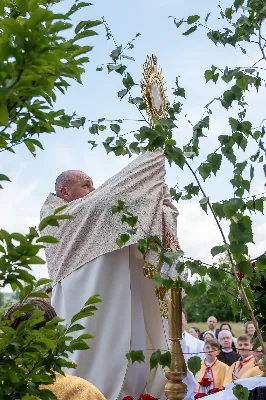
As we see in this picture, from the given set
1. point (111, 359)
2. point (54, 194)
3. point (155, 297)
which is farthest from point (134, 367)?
point (54, 194)

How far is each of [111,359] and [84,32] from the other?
326 cm

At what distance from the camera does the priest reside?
4.47 meters

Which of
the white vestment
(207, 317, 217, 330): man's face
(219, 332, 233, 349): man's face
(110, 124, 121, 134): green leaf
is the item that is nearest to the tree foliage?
(110, 124, 121, 134): green leaf

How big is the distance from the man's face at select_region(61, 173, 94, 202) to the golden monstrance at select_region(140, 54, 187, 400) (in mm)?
1042

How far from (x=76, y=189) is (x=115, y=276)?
0.81 m

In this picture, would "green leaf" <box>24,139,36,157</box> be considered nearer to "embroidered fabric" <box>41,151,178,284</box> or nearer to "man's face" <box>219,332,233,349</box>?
"embroidered fabric" <box>41,151,178,284</box>

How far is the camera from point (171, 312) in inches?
146

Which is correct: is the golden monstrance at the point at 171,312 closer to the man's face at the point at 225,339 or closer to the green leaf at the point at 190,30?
the green leaf at the point at 190,30

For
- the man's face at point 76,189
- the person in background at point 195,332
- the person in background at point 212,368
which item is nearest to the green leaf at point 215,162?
the man's face at point 76,189

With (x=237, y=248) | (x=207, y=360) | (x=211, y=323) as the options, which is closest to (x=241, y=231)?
(x=237, y=248)

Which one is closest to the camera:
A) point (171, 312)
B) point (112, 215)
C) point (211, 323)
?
point (171, 312)

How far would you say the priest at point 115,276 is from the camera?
447 centimetres

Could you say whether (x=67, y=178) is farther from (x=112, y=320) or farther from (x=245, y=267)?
(x=245, y=267)

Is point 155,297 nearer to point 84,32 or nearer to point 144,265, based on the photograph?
point 144,265
